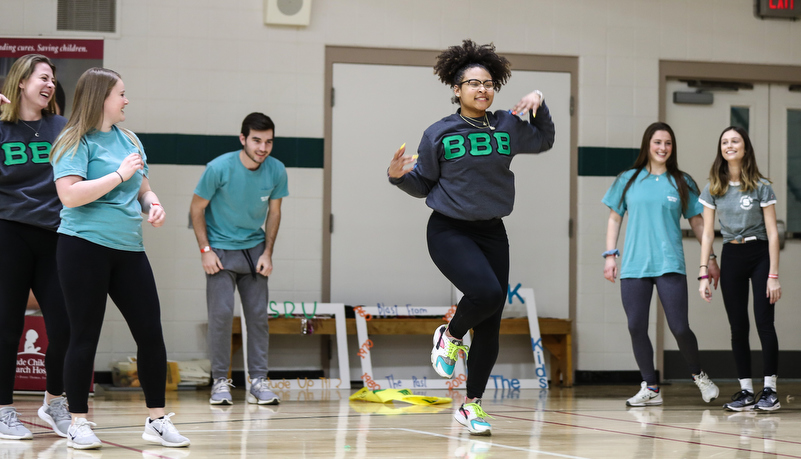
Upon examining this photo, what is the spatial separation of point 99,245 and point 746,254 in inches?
134

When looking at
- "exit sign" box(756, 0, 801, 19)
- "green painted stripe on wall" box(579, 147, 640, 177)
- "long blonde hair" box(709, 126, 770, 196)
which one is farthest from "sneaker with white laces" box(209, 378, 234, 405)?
"exit sign" box(756, 0, 801, 19)

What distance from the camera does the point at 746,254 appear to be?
14.7ft

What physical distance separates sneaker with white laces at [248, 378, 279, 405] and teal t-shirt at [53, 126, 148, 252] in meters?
1.98

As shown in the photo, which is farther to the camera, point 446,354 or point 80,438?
point 446,354

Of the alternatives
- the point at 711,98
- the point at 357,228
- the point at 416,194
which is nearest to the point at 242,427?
the point at 416,194

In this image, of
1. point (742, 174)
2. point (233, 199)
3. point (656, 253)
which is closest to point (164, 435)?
point (233, 199)

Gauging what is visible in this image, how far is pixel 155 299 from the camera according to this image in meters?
2.87

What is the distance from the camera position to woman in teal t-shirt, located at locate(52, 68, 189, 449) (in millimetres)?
2709

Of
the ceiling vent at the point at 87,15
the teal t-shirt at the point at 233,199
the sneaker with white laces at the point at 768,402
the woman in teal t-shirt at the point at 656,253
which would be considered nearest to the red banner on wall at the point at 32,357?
the teal t-shirt at the point at 233,199

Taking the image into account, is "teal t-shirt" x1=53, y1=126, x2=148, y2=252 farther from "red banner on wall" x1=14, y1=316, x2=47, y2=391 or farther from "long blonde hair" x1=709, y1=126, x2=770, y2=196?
"long blonde hair" x1=709, y1=126, x2=770, y2=196

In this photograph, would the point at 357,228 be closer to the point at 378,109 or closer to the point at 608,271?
the point at 378,109

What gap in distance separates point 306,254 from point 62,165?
3.40 meters

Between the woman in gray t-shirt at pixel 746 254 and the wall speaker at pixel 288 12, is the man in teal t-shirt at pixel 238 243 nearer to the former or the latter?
the wall speaker at pixel 288 12

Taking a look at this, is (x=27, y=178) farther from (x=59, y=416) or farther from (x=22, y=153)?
(x=59, y=416)
